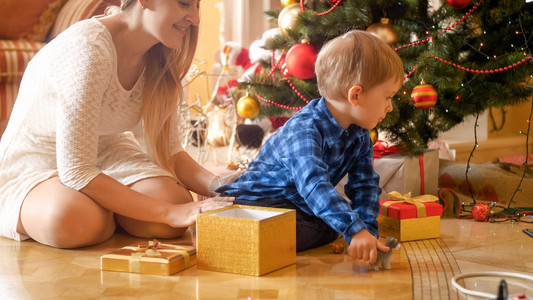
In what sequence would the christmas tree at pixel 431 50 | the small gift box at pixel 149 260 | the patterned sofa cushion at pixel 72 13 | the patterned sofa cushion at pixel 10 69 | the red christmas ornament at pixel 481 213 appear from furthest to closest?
1. the patterned sofa cushion at pixel 72 13
2. the patterned sofa cushion at pixel 10 69
3. the christmas tree at pixel 431 50
4. the red christmas ornament at pixel 481 213
5. the small gift box at pixel 149 260

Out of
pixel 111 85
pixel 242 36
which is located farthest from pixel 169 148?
pixel 242 36

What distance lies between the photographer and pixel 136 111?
153cm

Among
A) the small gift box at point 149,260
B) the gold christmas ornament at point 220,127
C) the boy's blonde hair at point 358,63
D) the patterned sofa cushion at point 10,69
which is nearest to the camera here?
the small gift box at point 149,260

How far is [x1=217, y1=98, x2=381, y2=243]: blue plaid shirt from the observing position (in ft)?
3.97

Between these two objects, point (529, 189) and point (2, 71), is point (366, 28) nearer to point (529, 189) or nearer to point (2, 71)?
point (529, 189)

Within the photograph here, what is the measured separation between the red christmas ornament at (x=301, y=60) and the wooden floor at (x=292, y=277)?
622mm

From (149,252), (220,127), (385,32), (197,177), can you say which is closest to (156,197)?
(197,177)

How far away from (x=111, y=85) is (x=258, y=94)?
0.71 meters

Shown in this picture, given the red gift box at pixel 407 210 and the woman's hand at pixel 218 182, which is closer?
the red gift box at pixel 407 210

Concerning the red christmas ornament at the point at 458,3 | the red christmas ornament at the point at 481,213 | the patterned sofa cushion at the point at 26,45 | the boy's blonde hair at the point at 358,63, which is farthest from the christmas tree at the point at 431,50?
the patterned sofa cushion at the point at 26,45

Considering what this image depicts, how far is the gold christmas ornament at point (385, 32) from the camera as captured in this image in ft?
5.98

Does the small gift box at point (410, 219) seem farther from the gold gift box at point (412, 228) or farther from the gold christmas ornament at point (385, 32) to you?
the gold christmas ornament at point (385, 32)

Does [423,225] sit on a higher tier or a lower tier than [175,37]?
lower

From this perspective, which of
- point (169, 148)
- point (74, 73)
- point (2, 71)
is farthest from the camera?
point (2, 71)
